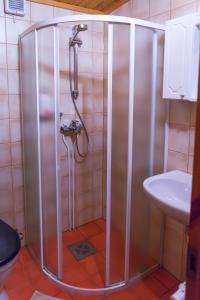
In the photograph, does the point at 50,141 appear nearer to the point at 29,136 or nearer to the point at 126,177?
the point at 29,136

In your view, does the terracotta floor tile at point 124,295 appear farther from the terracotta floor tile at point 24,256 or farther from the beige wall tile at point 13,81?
the beige wall tile at point 13,81

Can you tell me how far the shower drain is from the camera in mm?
Answer: 2137

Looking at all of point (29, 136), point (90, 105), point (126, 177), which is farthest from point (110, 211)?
point (90, 105)

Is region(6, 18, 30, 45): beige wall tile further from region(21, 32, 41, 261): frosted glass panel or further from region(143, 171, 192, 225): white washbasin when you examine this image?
region(143, 171, 192, 225): white washbasin

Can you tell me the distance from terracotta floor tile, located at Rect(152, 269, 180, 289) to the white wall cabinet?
1.32 metres

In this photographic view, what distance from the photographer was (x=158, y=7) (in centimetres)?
173

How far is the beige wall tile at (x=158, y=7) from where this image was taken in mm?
1663

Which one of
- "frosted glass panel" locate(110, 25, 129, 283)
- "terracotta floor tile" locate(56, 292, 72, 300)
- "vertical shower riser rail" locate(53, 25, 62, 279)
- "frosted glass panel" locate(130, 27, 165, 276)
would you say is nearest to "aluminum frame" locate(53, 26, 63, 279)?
"vertical shower riser rail" locate(53, 25, 62, 279)

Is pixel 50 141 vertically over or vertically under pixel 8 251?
over

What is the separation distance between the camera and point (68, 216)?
247cm

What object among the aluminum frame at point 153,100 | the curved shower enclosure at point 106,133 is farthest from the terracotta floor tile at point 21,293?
the aluminum frame at point 153,100

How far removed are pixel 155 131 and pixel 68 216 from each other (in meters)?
1.27

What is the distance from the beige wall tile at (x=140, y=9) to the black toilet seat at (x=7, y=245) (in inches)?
70.1

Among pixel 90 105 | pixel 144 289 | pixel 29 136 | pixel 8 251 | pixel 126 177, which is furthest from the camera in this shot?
pixel 90 105
